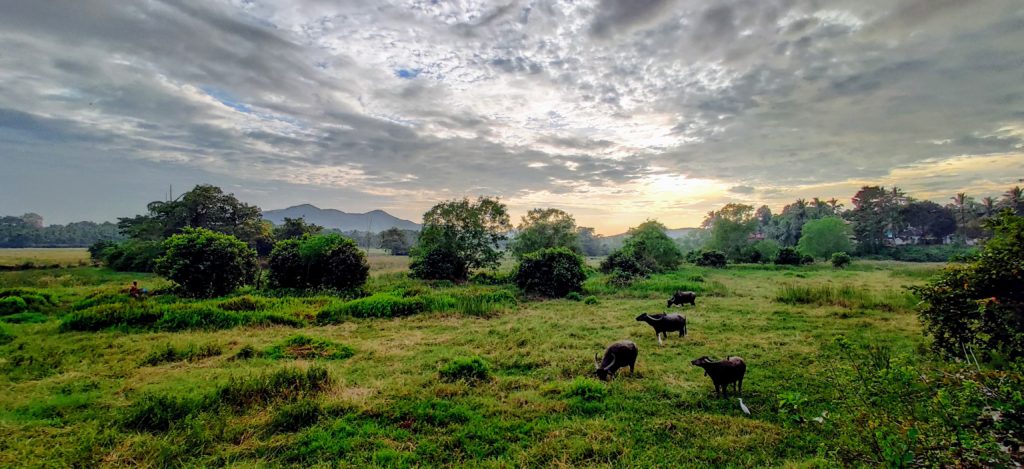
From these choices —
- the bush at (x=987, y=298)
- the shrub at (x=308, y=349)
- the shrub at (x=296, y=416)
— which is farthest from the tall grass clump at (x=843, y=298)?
the shrub at (x=296, y=416)

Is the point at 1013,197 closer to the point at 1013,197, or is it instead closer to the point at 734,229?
the point at 1013,197

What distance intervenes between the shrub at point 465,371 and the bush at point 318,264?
1472cm

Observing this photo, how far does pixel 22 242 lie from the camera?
68188 mm

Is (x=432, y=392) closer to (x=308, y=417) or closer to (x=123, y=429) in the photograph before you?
(x=308, y=417)

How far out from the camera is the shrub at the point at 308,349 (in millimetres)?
9484

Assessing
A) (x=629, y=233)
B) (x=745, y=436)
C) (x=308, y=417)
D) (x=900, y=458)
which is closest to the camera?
(x=900, y=458)

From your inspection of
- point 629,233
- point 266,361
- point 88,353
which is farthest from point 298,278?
point 629,233

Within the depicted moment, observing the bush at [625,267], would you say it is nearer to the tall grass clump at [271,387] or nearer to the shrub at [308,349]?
the shrub at [308,349]

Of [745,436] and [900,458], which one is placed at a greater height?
[900,458]

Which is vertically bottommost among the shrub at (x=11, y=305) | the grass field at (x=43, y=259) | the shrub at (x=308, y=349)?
the shrub at (x=308, y=349)

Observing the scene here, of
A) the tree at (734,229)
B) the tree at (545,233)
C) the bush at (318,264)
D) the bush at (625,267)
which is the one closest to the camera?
the bush at (318,264)

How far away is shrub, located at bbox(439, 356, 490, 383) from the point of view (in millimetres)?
7784

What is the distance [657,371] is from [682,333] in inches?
143

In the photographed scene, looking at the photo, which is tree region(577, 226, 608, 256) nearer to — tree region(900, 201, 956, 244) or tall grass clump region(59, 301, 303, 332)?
tree region(900, 201, 956, 244)
